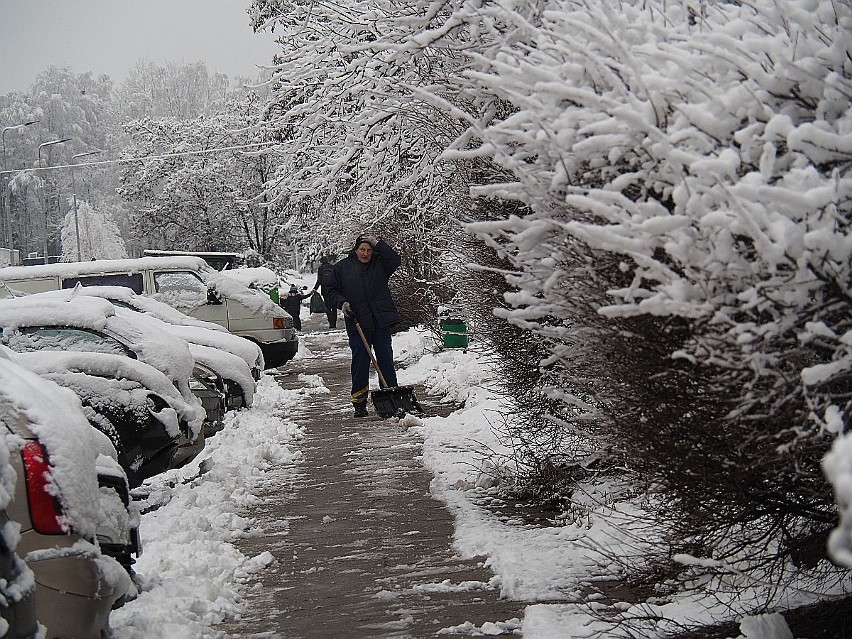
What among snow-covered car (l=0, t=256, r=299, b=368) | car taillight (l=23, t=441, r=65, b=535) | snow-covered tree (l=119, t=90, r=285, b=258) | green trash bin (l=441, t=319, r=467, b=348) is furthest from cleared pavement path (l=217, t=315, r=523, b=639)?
snow-covered tree (l=119, t=90, r=285, b=258)

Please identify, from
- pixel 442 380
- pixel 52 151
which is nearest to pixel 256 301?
pixel 442 380

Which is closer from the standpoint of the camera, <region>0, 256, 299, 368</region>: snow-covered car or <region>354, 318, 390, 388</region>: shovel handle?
<region>354, 318, 390, 388</region>: shovel handle

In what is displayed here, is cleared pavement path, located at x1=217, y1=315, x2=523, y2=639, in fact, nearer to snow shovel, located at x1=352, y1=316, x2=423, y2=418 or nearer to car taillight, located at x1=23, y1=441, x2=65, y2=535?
snow shovel, located at x1=352, y1=316, x2=423, y2=418

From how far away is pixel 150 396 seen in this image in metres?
7.98

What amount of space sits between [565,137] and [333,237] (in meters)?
25.9

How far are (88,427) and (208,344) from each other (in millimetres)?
7886

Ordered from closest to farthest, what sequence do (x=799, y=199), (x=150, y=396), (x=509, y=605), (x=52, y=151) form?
(x=799, y=199) → (x=509, y=605) → (x=150, y=396) → (x=52, y=151)

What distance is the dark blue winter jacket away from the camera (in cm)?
1244

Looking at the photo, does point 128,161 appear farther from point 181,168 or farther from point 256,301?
point 256,301

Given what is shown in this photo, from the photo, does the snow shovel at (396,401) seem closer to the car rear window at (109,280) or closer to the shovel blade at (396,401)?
the shovel blade at (396,401)

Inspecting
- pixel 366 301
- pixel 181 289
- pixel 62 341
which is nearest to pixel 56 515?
pixel 62 341

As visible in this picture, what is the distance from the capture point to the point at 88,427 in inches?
192

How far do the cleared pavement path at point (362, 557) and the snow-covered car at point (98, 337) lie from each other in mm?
971

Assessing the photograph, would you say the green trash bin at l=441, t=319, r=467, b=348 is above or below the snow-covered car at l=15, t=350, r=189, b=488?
below
